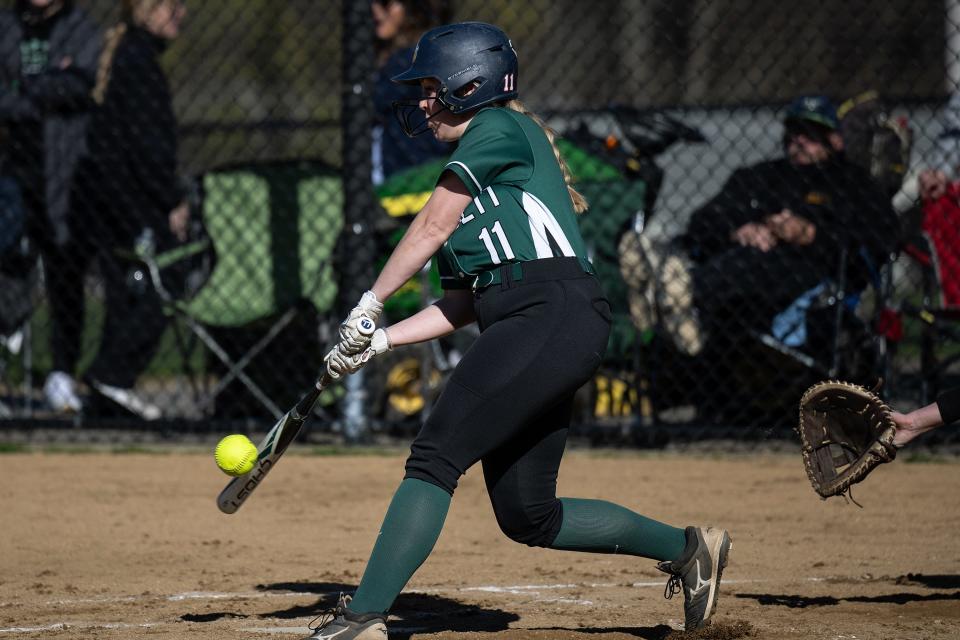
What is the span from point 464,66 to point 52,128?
5.57 m

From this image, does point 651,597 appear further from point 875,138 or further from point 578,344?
point 875,138

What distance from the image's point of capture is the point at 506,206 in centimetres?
360

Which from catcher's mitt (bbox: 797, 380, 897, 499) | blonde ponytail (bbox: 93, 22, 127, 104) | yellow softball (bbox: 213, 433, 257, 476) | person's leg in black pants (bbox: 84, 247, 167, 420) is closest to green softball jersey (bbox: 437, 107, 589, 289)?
yellow softball (bbox: 213, 433, 257, 476)

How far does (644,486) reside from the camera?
6.80m

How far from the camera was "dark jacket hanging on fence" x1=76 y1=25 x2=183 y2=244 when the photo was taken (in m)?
8.44

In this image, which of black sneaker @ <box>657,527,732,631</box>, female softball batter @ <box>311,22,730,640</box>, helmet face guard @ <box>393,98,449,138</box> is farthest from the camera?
black sneaker @ <box>657,527,732,631</box>

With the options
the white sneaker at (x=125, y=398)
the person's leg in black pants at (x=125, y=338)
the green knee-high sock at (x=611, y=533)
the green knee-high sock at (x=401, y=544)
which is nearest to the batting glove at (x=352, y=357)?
the green knee-high sock at (x=401, y=544)

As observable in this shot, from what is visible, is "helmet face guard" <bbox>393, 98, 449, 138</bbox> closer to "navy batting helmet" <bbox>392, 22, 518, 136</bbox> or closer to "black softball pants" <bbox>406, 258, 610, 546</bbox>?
"navy batting helmet" <bbox>392, 22, 518, 136</bbox>

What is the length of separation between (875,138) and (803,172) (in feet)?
1.53

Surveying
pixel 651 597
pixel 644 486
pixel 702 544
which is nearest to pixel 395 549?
pixel 702 544

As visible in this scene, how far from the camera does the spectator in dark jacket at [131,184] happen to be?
8.37m

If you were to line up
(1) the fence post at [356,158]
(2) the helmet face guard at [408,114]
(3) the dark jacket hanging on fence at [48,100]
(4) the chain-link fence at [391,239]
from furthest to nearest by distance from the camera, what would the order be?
(3) the dark jacket hanging on fence at [48,100] < (1) the fence post at [356,158] < (4) the chain-link fence at [391,239] < (2) the helmet face guard at [408,114]

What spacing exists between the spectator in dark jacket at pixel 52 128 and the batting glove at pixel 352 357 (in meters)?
5.44

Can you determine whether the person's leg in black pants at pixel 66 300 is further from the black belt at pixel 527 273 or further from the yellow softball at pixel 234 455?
the black belt at pixel 527 273
